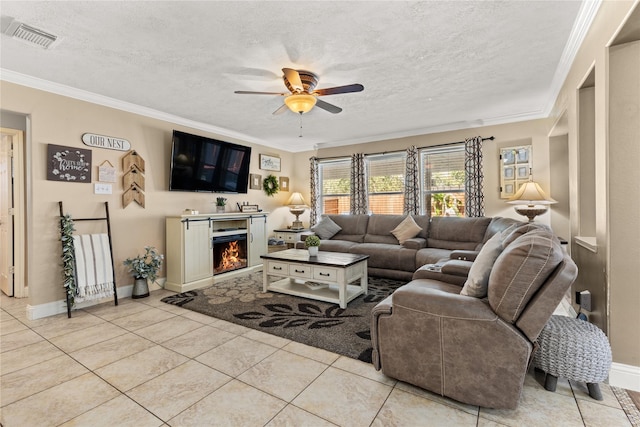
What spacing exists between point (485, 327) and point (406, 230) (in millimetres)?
3420

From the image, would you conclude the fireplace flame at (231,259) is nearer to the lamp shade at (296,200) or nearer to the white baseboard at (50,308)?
the white baseboard at (50,308)

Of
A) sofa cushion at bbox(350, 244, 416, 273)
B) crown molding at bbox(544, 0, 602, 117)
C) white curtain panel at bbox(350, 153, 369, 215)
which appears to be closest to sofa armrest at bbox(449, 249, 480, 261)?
sofa cushion at bbox(350, 244, 416, 273)

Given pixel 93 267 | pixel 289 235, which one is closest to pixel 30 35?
pixel 93 267

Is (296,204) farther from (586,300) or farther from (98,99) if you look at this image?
(586,300)

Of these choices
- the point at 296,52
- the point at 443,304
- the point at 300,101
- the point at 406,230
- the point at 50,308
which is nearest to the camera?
the point at 443,304

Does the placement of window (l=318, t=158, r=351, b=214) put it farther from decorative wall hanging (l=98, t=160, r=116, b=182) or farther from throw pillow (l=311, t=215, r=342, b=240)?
decorative wall hanging (l=98, t=160, r=116, b=182)

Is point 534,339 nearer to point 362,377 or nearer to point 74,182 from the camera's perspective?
point 362,377

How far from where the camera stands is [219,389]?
1.87 meters

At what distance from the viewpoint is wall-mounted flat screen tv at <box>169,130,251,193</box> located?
14.4ft

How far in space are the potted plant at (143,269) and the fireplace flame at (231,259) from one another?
1.01 m

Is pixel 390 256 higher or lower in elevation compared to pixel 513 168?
lower

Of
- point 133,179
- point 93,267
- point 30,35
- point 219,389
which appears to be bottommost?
point 219,389

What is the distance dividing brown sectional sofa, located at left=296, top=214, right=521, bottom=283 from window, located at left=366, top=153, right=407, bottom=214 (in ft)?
1.63

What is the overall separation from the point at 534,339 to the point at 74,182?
4.54 m
